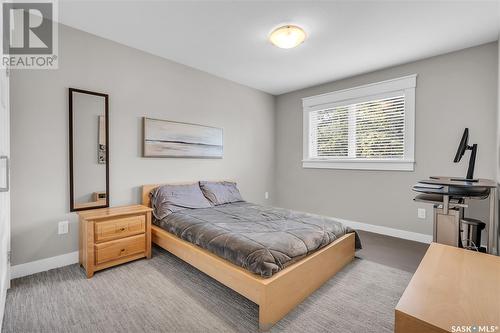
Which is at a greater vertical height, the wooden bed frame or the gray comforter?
the gray comforter

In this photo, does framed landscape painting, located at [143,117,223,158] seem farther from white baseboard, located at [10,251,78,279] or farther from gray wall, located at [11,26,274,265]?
white baseboard, located at [10,251,78,279]

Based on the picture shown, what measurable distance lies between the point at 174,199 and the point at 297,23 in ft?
8.12

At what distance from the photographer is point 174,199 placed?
3.04 meters

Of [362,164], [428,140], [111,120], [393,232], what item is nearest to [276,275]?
[111,120]

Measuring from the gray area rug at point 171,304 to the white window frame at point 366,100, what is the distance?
1710 millimetres

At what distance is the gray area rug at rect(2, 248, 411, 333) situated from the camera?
1.64 meters

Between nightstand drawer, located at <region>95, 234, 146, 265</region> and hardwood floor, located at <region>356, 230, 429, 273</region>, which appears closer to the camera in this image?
nightstand drawer, located at <region>95, 234, 146, 265</region>

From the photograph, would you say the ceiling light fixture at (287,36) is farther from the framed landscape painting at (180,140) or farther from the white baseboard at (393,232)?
the white baseboard at (393,232)

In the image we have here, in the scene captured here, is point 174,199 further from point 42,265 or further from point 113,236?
point 42,265

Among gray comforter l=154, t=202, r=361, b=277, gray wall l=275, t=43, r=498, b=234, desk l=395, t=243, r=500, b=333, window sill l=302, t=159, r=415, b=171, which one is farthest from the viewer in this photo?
window sill l=302, t=159, r=415, b=171

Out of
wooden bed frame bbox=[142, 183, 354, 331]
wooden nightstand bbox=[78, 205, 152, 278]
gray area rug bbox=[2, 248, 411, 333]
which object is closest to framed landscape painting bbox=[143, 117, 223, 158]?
wooden nightstand bbox=[78, 205, 152, 278]

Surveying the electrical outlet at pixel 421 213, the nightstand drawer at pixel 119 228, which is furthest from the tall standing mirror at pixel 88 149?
the electrical outlet at pixel 421 213

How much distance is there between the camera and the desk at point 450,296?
832 millimetres

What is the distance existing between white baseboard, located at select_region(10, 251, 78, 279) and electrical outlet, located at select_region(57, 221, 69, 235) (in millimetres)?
244
